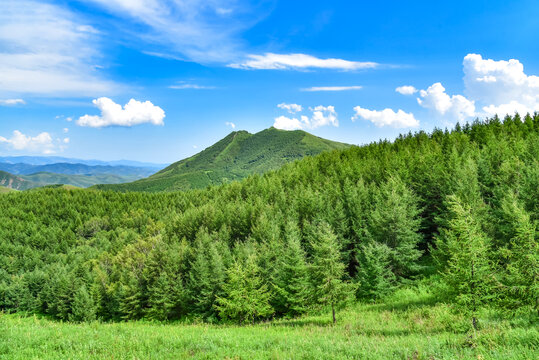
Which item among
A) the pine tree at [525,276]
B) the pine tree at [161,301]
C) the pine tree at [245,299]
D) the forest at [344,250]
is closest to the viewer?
the pine tree at [525,276]

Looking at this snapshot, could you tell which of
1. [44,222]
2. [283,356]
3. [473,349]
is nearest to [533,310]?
[473,349]

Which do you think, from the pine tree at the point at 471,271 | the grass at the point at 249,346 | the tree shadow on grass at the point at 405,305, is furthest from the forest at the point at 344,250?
the grass at the point at 249,346

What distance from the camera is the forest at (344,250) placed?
18875 mm

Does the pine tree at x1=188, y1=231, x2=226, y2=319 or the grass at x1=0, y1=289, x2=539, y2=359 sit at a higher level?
the grass at x1=0, y1=289, x2=539, y2=359

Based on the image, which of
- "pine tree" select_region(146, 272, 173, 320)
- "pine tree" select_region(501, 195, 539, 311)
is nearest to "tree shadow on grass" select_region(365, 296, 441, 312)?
"pine tree" select_region(501, 195, 539, 311)

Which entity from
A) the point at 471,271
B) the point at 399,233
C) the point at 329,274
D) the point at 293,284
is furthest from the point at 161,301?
the point at 471,271

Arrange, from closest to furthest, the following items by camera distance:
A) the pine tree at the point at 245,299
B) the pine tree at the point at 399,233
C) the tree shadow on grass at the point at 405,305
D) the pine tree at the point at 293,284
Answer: the tree shadow on grass at the point at 405,305 → the pine tree at the point at 293,284 → the pine tree at the point at 245,299 → the pine tree at the point at 399,233

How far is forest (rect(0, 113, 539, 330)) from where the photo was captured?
61.9ft

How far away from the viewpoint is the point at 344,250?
54625 mm

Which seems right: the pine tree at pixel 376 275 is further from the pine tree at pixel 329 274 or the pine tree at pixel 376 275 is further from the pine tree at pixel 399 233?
the pine tree at pixel 329 274

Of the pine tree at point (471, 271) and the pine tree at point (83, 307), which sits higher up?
the pine tree at point (471, 271)

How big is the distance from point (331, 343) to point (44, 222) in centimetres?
19462

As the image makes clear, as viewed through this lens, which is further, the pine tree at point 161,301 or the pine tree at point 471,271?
the pine tree at point 161,301

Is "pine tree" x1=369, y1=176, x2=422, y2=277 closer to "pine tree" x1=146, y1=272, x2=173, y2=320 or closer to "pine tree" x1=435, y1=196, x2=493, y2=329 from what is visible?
"pine tree" x1=435, y1=196, x2=493, y2=329
